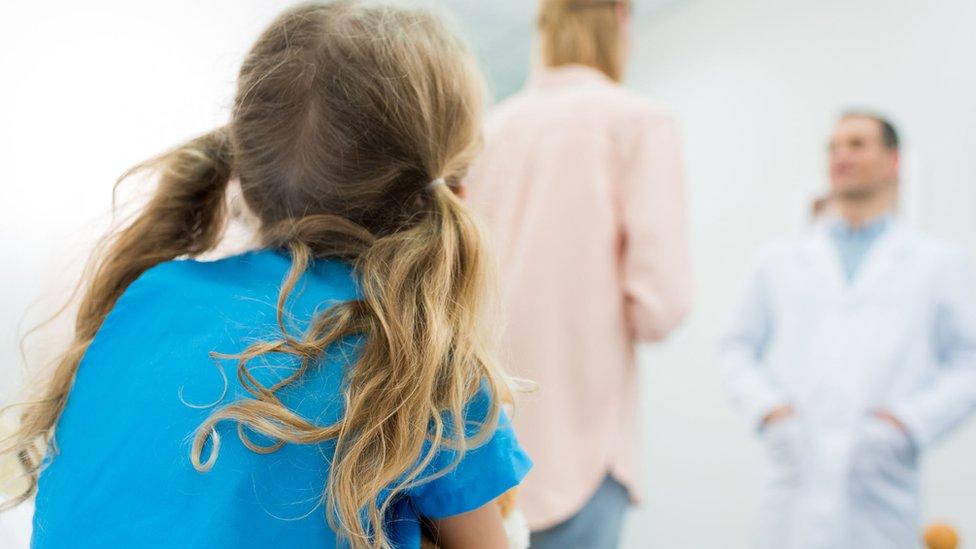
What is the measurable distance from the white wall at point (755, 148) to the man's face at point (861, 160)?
0.58ft

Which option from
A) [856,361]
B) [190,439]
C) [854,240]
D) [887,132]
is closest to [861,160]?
[887,132]

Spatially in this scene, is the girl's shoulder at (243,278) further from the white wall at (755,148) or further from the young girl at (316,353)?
the white wall at (755,148)

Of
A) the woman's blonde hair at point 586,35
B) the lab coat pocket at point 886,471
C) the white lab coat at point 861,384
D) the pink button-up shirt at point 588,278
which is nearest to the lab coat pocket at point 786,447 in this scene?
the white lab coat at point 861,384

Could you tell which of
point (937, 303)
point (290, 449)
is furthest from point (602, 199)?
point (937, 303)

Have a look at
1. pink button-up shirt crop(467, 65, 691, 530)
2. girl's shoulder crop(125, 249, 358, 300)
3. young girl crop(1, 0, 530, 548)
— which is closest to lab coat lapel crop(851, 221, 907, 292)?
pink button-up shirt crop(467, 65, 691, 530)

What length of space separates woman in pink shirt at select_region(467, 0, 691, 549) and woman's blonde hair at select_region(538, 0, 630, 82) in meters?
0.06

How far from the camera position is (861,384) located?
1.78 m

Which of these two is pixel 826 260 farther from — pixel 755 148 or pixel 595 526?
pixel 595 526

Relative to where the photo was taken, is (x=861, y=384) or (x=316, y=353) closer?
(x=316, y=353)

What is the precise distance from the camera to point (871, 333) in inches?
70.1

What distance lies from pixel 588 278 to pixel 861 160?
0.96 metres

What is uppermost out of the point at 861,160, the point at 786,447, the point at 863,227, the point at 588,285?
the point at 588,285

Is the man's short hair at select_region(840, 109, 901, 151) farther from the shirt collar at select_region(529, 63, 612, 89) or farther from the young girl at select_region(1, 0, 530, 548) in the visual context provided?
the young girl at select_region(1, 0, 530, 548)

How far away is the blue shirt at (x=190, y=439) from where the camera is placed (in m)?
0.60
